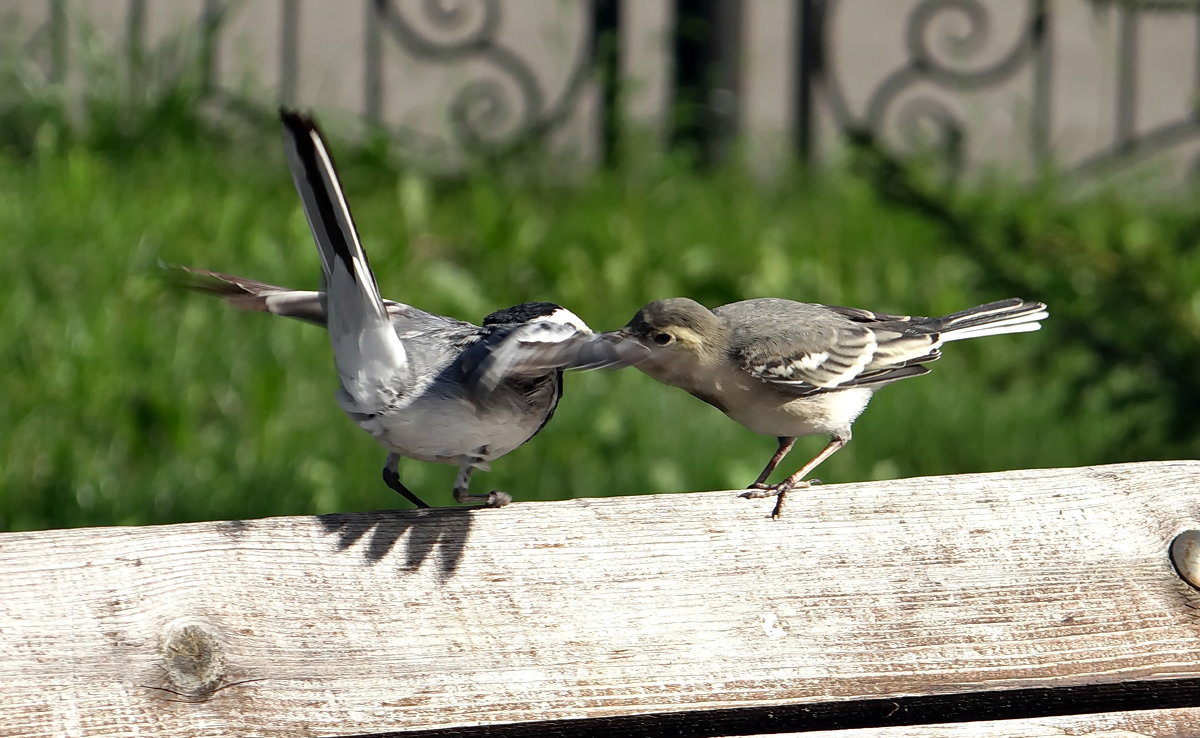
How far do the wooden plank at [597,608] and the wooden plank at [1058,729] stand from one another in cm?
6

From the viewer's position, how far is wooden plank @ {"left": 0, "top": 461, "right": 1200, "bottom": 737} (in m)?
1.96

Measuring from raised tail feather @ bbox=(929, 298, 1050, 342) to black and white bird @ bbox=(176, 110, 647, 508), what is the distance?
1023 millimetres

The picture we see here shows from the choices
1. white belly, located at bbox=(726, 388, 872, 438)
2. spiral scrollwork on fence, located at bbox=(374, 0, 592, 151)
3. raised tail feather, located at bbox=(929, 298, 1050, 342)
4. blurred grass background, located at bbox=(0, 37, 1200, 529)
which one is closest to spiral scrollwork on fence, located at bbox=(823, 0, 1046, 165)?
blurred grass background, located at bbox=(0, 37, 1200, 529)

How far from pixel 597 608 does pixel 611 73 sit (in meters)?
5.09

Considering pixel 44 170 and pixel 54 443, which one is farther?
pixel 44 170

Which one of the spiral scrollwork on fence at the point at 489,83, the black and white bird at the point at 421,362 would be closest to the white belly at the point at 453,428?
the black and white bird at the point at 421,362

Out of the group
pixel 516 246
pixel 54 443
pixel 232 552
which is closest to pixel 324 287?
pixel 232 552

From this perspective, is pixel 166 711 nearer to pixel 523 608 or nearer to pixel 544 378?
pixel 523 608

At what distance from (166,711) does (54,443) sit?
2.64 m

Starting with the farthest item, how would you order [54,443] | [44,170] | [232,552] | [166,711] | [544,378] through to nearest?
[44,170] < [54,443] < [544,378] < [232,552] < [166,711]

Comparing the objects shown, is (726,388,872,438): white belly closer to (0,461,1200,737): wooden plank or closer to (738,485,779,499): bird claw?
(738,485,779,499): bird claw

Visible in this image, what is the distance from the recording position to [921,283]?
6.01m

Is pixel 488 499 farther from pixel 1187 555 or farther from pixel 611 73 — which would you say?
pixel 611 73

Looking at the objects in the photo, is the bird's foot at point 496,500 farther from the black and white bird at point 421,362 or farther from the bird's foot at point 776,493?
the bird's foot at point 776,493
